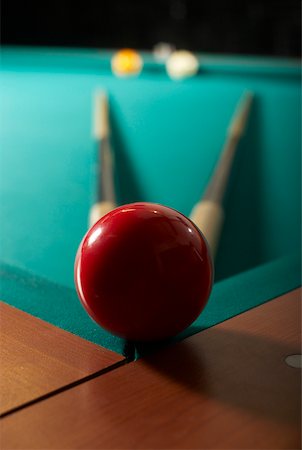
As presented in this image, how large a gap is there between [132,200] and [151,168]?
0.82 feet

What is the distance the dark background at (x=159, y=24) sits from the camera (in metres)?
6.45

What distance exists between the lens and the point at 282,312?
1.03m

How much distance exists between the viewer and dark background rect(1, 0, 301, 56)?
645 cm

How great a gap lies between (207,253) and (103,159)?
43.1 inches

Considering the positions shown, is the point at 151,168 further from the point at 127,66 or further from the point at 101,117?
the point at 127,66

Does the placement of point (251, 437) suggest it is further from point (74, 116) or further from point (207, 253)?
point (74, 116)

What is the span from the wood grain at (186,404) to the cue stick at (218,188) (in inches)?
16.2

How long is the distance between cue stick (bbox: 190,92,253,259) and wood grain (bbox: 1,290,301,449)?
1.35 ft

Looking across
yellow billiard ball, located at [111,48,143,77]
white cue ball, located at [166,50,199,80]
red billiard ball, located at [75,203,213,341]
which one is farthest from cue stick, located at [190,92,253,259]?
yellow billiard ball, located at [111,48,143,77]

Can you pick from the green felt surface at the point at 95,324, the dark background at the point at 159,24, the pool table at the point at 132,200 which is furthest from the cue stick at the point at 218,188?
the dark background at the point at 159,24

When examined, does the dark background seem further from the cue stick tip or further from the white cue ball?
the cue stick tip

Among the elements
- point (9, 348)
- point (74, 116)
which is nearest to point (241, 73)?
point (74, 116)

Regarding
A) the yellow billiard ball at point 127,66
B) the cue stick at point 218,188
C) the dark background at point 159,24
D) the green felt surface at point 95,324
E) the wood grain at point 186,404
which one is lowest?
the green felt surface at point 95,324

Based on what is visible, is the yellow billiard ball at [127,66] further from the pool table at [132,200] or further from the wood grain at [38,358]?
the wood grain at [38,358]
